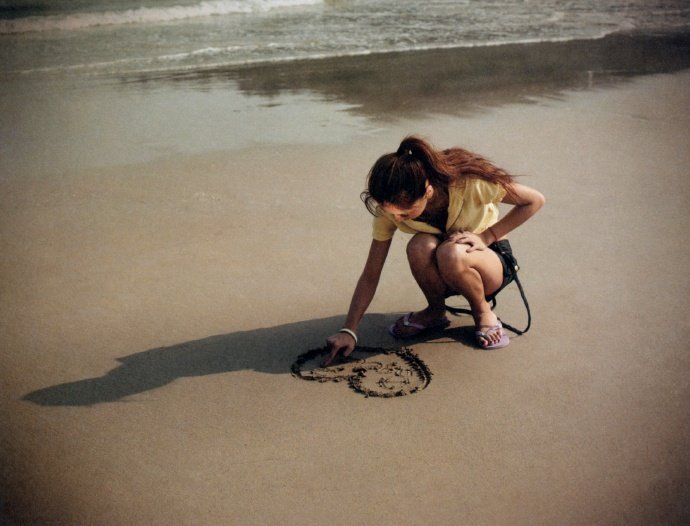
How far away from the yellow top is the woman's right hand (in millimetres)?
444

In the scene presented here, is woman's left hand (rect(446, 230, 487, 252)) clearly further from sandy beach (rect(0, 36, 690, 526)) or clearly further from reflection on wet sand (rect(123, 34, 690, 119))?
reflection on wet sand (rect(123, 34, 690, 119))

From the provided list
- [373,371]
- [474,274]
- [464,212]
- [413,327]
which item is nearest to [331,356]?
[373,371]

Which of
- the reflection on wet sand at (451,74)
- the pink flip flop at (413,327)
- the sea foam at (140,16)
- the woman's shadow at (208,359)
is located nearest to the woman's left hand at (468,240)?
the pink flip flop at (413,327)

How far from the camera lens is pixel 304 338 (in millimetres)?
3281

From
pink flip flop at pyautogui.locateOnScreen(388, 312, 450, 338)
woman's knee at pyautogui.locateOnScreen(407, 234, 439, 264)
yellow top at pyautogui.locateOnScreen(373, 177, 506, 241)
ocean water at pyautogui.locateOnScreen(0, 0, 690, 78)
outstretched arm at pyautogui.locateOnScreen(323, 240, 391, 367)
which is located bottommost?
pink flip flop at pyautogui.locateOnScreen(388, 312, 450, 338)

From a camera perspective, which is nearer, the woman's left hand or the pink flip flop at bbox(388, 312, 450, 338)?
the woman's left hand

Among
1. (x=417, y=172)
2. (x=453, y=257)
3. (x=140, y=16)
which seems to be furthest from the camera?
(x=140, y=16)

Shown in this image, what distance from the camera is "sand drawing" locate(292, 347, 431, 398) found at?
2.91m

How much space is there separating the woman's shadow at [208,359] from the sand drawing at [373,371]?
6cm

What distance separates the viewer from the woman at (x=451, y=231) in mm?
2857

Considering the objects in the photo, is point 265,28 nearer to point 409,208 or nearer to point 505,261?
point 505,261

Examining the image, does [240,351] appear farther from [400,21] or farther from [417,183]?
[400,21]

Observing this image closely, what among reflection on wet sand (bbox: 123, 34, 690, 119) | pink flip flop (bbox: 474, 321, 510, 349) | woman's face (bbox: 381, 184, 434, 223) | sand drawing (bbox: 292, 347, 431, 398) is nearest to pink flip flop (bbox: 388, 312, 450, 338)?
sand drawing (bbox: 292, 347, 431, 398)

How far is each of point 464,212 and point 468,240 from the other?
0.12 metres
